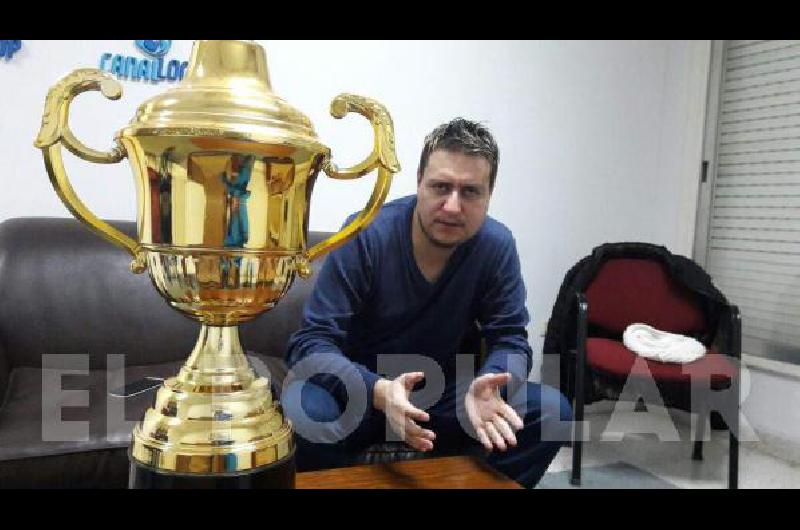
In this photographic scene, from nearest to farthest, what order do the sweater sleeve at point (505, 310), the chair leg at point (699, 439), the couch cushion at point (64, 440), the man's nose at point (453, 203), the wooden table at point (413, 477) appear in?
the wooden table at point (413, 477) → the couch cushion at point (64, 440) → the man's nose at point (453, 203) → the sweater sleeve at point (505, 310) → the chair leg at point (699, 439)

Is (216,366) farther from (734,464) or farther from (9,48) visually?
(734,464)

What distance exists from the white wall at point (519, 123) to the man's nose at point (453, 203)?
40.6 inches

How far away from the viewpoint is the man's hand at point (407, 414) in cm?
94

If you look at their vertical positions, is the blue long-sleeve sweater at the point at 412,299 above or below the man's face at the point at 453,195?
below

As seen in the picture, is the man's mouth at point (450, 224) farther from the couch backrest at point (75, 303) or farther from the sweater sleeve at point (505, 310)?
the couch backrest at point (75, 303)

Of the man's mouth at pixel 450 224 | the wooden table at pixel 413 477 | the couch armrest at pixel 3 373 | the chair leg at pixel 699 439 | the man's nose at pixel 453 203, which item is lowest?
the chair leg at pixel 699 439

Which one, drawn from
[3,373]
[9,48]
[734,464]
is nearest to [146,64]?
[9,48]

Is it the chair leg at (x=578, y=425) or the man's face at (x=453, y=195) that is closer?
the man's face at (x=453, y=195)

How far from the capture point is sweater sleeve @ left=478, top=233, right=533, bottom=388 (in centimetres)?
153

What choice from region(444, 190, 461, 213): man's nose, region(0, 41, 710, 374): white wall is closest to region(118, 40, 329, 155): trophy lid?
region(444, 190, 461, 213): man's nose

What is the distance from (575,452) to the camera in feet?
7.20

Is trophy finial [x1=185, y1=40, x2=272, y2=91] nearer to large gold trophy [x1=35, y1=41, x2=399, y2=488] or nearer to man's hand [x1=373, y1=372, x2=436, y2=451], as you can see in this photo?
large gold trophy [x1=35, y1=41, x2=399, y2=488]

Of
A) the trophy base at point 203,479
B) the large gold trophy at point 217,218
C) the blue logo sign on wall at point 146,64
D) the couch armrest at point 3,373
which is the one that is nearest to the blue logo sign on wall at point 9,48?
the blue logo sign on wall at point 146,64
